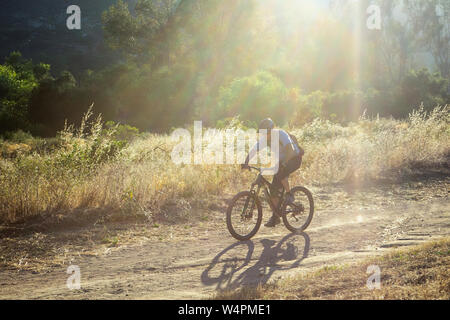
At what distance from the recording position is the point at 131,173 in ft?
29.8

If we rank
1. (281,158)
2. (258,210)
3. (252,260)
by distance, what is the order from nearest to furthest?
(252,260), (258,210), (281,158)

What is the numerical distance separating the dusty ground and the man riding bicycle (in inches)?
30.9

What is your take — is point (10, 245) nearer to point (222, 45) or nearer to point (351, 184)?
point (351, 184)

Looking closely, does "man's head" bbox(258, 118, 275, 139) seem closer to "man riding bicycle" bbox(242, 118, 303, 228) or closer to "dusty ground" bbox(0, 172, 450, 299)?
"man riding bicycle" bbox(242, 118, 303, 228)

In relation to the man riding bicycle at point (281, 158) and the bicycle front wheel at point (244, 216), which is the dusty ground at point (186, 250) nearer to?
the bicycle front wheel at point (244, 216)

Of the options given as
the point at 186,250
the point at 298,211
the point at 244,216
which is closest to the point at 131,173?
the point at 186,250

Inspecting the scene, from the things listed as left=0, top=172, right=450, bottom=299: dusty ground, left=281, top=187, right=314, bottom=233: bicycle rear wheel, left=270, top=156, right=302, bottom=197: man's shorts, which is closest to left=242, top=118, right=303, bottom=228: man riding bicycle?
left=270, top=156, right=302, bottom=197: man's shorts

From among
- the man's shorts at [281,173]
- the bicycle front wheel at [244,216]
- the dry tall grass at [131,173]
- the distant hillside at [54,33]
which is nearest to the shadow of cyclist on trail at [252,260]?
the bicycle front wheel at [244,216]

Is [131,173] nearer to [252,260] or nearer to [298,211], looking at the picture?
[298,211]

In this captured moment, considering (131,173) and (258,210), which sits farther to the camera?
(131,173)

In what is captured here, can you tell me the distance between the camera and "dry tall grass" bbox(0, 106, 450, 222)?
764cm

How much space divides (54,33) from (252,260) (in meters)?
90.7

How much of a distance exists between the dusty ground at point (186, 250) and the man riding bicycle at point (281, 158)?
2.58 feet

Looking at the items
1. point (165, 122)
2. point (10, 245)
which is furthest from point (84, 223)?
point (165, 122)
